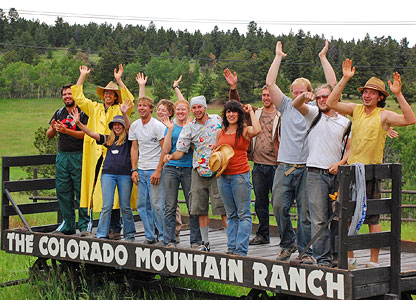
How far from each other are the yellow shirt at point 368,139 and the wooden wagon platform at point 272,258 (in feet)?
0.93

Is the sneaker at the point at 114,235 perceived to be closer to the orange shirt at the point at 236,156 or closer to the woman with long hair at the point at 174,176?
the woman with long hair at the point at 174,176

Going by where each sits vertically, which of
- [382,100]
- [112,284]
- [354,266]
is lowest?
[112,284]

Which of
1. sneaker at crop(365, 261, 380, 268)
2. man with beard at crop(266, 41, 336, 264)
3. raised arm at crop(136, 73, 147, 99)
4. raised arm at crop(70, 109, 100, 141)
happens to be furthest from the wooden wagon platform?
raised arm at crop(136, 73, 147, 99)

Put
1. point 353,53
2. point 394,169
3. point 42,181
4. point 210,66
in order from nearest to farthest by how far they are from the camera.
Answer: point 394,169
point 42,181
point 353,53
point 210,66

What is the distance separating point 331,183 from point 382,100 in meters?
0.88

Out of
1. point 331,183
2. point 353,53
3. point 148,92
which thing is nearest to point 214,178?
point 331,183

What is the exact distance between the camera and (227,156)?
6648mm

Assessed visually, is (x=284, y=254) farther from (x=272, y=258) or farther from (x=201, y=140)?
(x=201, y=140)

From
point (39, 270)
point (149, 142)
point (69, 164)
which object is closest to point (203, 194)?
point (149, 142)

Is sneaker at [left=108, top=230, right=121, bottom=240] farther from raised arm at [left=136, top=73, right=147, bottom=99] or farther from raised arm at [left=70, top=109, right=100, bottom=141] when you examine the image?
raised arm at [left=136, top=73, right=147, bottom=99]

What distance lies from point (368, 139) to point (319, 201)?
2.29ft

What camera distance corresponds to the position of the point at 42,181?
925 cm

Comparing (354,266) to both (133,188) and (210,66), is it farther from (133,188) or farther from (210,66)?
(210,66)

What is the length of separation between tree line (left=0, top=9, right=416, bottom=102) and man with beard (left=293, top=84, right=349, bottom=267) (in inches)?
2161
